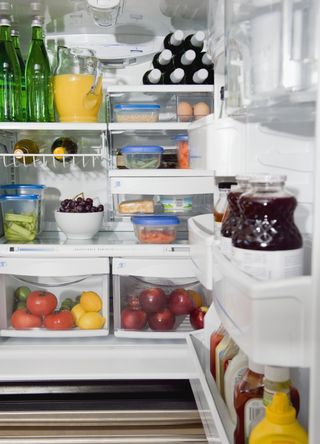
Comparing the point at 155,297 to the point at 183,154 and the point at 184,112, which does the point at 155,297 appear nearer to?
the point at 183,154

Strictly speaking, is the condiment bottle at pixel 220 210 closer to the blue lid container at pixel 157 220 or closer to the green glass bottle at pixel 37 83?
the blue lid container at pixel 157 220

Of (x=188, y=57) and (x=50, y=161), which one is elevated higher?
(x=188, y=57)

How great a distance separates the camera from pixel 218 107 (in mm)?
1417

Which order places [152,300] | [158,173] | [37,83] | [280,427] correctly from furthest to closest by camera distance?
1. [37,83]
2. [152,300]
3. [158,173]
4. [280,427]

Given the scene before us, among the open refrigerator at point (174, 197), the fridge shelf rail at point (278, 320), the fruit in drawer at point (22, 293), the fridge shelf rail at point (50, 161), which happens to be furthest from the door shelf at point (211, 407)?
the fridge shelf rail at point (50, 161)

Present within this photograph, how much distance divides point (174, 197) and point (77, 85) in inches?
19.4

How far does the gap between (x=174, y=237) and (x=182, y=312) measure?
245 mm

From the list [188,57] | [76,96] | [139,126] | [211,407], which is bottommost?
[211,407]

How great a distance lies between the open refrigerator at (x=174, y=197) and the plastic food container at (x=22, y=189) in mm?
64

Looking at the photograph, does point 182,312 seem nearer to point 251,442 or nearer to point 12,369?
point 12,369

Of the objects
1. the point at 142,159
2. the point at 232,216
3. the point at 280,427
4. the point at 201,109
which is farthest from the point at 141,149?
the point at 280,427

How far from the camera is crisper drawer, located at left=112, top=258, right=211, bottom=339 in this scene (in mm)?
1673

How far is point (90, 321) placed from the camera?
1.71 meters

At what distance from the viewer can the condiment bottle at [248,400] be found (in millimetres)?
731
